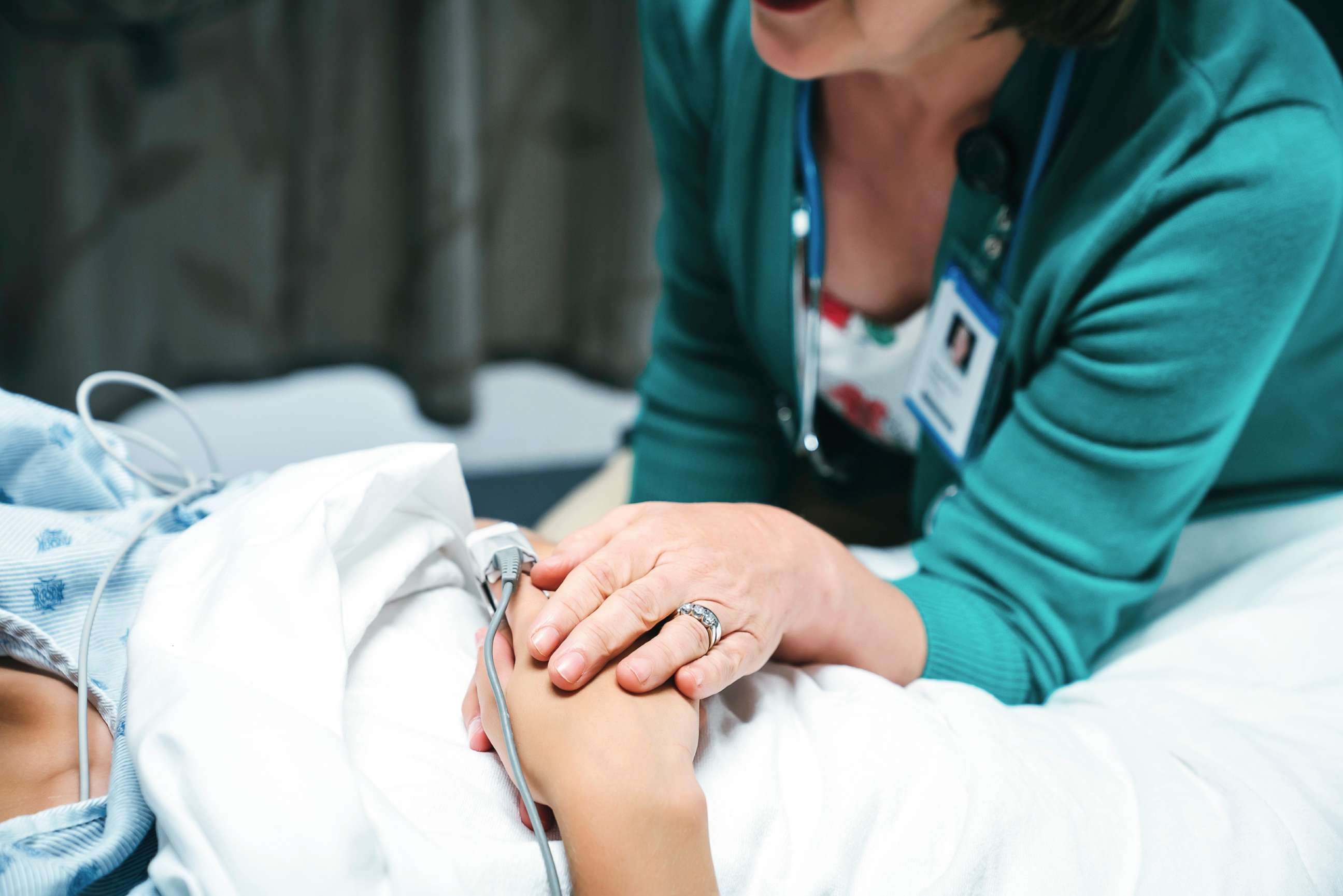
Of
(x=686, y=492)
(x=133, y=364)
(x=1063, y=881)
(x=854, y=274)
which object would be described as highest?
(x=854, y=274)

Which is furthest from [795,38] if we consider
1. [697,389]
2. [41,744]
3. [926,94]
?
[41,744]

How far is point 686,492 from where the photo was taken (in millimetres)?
1047

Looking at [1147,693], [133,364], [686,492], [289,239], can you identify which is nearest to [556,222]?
[289,239]

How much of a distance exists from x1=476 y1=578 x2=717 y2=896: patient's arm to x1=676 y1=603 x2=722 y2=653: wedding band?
4 cm

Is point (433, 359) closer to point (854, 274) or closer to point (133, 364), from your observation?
point (133, 364)

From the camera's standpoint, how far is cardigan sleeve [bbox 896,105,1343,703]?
2.18ft

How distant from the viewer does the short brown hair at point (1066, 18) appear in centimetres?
67

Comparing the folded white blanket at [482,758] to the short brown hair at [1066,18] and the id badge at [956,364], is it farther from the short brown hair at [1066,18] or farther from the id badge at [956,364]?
the short brown hair at [1066,18]

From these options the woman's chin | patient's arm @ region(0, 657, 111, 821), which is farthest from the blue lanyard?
patient's arm @ region(0, 657, 111, 821)

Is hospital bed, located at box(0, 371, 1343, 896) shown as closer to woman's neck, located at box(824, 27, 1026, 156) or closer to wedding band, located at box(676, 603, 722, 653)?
wedding band, located at box(676, 603, 722, 653)

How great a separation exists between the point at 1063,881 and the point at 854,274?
0.57 meters

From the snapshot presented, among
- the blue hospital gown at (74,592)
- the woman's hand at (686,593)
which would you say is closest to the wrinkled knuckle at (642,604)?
the woman's hand at (686,593)

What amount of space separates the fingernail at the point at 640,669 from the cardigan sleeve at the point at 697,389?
54 centimetres

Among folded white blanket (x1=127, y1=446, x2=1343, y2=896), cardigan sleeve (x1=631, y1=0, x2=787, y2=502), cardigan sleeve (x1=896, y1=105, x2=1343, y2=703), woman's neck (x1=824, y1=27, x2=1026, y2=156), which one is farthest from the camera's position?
cardigan sleeve (x1=631, y1=0, x2=787, y2=502)
